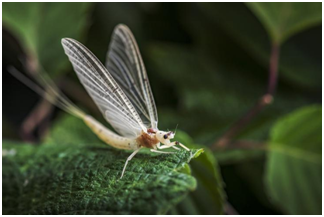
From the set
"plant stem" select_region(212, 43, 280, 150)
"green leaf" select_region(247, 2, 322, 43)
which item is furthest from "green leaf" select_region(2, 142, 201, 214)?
"green leaf" select_region(247, 2, 322, 43)

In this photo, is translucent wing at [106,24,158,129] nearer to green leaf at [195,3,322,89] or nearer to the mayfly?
the mayfly

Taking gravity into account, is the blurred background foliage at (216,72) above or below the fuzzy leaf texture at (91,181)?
above

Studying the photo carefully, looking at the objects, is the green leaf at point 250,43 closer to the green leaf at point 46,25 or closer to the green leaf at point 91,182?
the green leaf at point 46,25

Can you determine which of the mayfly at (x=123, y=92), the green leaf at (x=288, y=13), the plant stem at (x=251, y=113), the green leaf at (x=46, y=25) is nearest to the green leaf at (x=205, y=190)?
the mayfly at (x=123, y=92)

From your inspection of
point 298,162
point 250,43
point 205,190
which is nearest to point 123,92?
point 205,190

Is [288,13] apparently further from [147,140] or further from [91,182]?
[91,182]

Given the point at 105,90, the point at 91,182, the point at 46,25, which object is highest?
the point at 46,25

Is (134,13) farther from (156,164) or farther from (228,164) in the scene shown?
(156,164)
